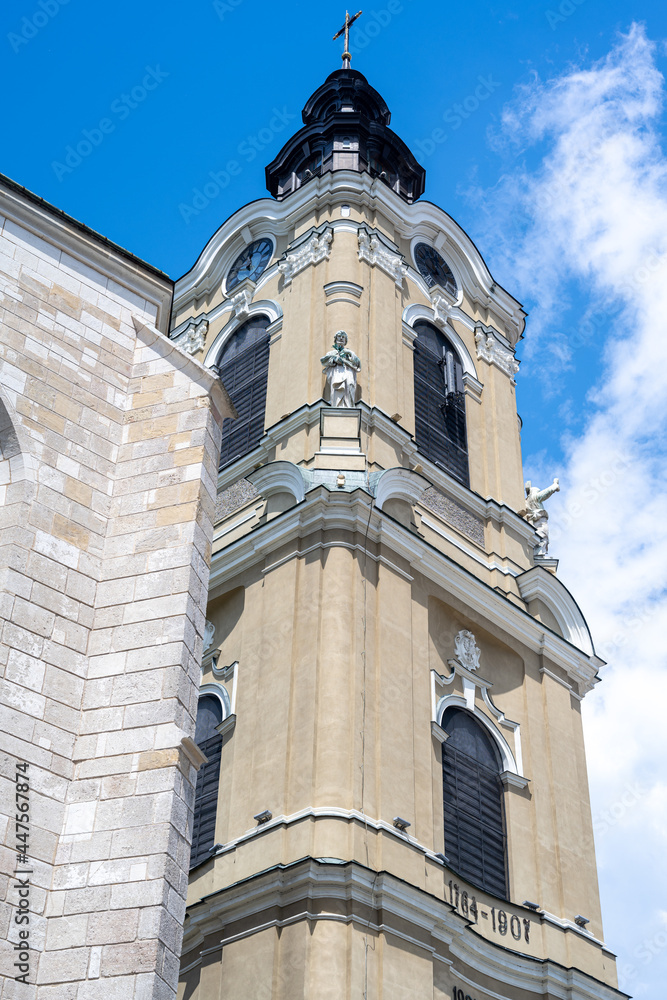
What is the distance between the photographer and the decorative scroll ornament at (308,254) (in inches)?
962

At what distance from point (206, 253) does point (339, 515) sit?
10.5 meters

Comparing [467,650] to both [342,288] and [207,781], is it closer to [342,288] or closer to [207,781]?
[207,781]

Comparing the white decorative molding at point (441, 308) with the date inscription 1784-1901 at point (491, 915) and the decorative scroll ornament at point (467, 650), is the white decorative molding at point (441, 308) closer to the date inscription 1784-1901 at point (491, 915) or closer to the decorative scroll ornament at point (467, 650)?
the decorative scroll ornament at point (467, 650)

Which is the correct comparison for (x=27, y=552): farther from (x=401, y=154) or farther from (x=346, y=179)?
(x=401, y=154)

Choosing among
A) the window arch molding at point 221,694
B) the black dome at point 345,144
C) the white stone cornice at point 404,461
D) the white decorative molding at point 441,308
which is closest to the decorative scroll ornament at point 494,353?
the white decorative molding at point 441,308

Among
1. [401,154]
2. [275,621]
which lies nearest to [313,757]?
[275,621]

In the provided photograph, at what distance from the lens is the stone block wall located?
882cm

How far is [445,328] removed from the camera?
25.5 meters

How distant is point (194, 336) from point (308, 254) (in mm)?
3336

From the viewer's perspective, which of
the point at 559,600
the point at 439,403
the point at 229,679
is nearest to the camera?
the point at 229,679

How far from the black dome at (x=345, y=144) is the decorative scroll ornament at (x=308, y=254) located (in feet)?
7.21

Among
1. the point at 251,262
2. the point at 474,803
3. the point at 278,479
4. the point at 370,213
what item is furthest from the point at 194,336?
the point at 474,803

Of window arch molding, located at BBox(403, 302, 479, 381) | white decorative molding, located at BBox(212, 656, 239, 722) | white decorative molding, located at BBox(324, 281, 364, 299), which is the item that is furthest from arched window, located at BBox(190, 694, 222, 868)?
window arch molding, located at BBox(403, 302, 479, 381)

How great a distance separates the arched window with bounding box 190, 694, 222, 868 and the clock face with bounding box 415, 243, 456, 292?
10110 mm
